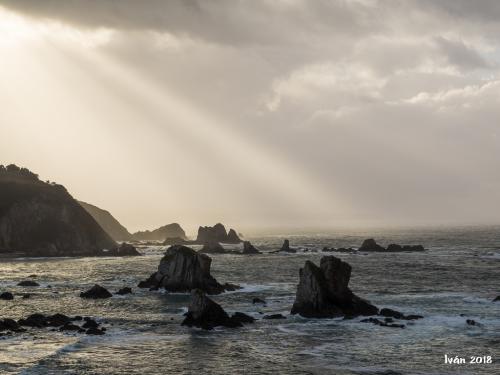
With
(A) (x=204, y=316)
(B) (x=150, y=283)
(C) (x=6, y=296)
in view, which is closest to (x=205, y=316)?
(A) (x=204, y=316)

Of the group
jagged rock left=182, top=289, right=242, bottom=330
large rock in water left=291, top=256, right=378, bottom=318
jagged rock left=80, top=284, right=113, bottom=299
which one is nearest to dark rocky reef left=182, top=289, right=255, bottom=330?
jagged rock left=182, top=289, right=242, bottom=330

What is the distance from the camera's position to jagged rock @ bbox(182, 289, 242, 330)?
201 ft

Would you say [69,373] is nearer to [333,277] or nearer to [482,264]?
[333,277]

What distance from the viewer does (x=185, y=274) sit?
310ft

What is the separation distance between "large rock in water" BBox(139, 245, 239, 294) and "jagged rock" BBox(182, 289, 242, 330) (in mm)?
27939

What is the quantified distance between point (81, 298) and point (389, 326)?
4907cm

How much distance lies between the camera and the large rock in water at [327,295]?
66.4m

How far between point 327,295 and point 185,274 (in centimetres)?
3411

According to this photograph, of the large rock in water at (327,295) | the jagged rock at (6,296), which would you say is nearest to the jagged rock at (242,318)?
the large rock in water at (327,295)

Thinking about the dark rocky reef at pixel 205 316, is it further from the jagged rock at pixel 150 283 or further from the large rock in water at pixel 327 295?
the jagged rock at pixel 150 283

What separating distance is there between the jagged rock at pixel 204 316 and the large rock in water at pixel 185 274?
2794cm

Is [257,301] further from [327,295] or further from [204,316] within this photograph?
[204,316]

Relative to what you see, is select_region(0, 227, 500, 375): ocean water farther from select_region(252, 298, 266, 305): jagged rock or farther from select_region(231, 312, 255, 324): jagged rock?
select_region(252, 298, 266, 305): jagged rock

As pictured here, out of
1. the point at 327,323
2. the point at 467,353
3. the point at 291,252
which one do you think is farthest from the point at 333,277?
the point at 291,252
